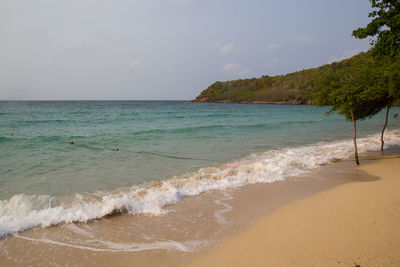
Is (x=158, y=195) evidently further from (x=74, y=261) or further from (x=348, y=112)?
(x=348, y=112)

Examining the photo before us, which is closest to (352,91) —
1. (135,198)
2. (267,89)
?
(135,198)

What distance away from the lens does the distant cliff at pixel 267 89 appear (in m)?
98.6

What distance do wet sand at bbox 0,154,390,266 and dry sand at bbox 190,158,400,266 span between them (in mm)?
114

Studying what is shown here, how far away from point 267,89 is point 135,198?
124m

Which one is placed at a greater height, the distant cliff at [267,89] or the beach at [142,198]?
the distant cliff at [267,89]

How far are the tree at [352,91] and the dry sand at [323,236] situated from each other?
4034mm

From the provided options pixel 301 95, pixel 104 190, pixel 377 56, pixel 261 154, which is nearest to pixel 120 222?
pixel 104 190

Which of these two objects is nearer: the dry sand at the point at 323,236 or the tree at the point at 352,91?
the dry sand at the point at 323,236

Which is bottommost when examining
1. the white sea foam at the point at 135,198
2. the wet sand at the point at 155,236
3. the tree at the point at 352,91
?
the wet sand at the point at 155,236

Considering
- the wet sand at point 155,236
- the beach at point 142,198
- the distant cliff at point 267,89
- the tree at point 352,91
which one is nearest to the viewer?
the wet sand at point 155,236

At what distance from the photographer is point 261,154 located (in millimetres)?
11953

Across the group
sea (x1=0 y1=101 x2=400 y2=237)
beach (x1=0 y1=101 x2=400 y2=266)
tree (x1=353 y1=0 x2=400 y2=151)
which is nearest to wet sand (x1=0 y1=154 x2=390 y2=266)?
beach (x1=0 y1=101 x2=400 y2=266)

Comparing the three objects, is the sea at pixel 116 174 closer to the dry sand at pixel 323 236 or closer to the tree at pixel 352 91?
the dry sand at pixel 323 236

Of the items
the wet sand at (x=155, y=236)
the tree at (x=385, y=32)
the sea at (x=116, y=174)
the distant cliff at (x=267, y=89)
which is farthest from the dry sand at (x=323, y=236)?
the distant cliff at (x=267, y=89)
